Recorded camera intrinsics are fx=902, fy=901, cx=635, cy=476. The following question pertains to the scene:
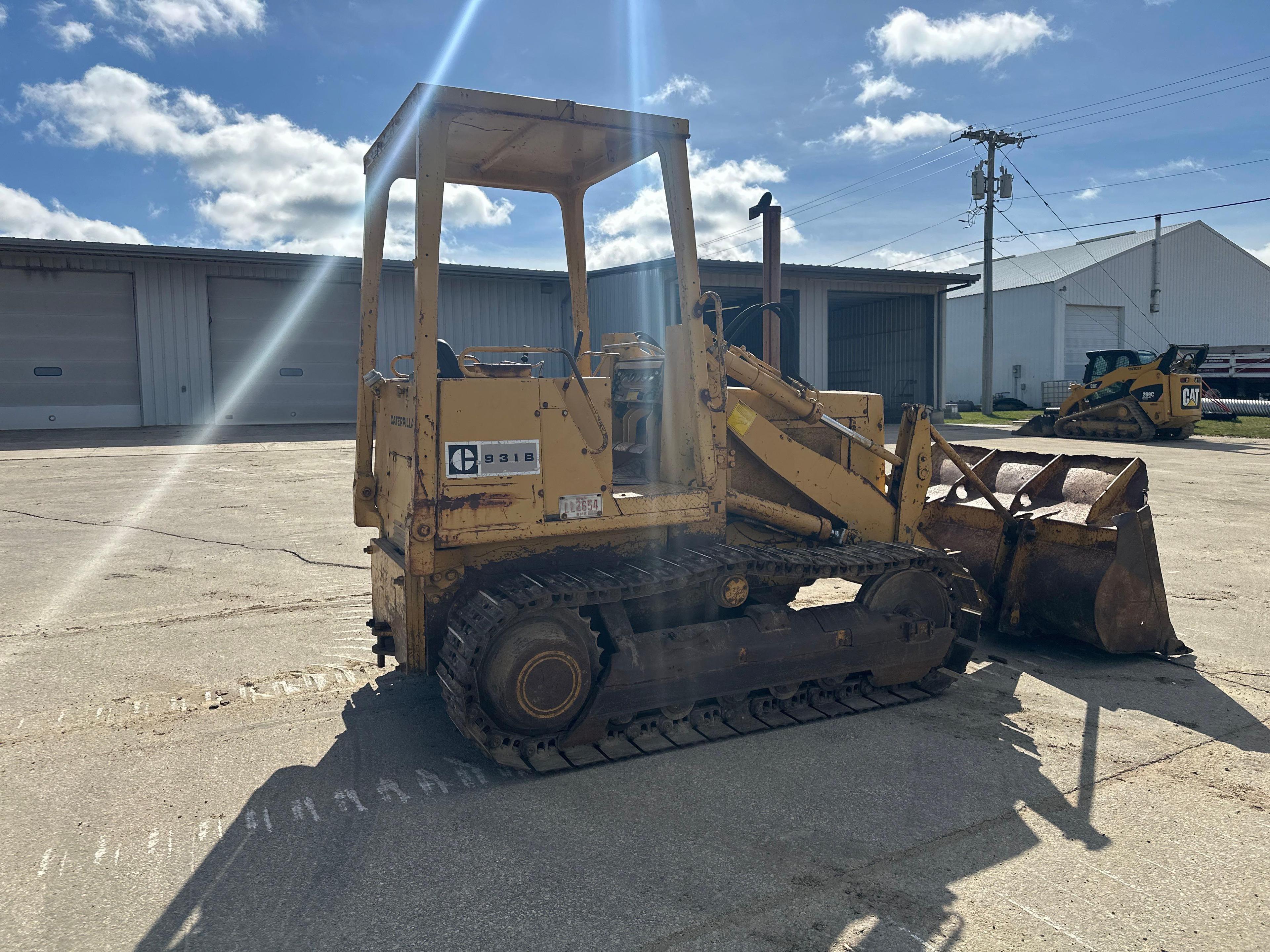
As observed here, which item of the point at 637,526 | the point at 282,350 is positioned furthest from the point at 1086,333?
the point at 637,526

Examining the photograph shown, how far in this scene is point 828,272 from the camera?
3000 centimetres

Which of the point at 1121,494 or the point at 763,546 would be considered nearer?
the point at 763,546

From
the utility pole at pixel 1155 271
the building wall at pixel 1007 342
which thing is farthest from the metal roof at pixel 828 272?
the utility pole at pixel 1155 271

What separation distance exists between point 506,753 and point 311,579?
14.3 ft

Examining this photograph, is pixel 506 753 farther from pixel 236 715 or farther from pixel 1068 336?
pixel 1068 336

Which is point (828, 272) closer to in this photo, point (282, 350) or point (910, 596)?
point (282, 350)

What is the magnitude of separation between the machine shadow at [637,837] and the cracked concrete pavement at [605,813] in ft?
0.04

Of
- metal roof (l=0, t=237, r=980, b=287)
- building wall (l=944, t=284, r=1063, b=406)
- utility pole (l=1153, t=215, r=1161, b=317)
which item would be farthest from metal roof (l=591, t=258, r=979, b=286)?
utility pole (l=1153, t=215, r=1161, b=317)

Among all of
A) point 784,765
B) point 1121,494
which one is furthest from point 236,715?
point 1121,494

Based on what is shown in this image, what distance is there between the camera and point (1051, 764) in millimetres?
4160

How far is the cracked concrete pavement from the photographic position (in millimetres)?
2928

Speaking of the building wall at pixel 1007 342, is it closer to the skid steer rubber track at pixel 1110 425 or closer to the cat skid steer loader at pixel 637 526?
the skid steer rubber track at pixel 1110 425

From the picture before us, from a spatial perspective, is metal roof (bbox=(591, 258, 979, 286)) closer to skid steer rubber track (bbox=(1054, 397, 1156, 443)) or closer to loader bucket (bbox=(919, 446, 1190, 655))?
skid steer rubber track (bbox=(1054, 397, 1156, 443))

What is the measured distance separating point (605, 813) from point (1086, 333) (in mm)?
45703
